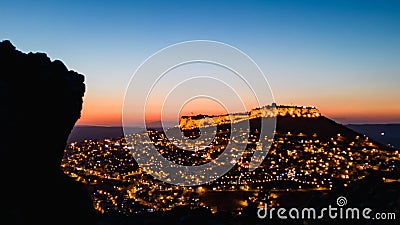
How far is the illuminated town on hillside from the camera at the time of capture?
184ft

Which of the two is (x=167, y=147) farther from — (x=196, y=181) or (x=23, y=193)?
(x=23, y=193)

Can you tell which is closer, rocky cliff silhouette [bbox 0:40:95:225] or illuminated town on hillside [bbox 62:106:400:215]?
rocky cliff silhouette [bbox 0:40:95:225]

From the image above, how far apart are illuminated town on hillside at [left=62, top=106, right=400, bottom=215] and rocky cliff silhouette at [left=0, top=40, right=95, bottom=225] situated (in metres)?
20.1

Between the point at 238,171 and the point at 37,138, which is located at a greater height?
the point at 37,138

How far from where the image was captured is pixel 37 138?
927 centimetres

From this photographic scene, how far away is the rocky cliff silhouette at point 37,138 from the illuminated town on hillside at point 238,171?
20125 mm

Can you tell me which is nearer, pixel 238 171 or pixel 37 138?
pixel 37 138

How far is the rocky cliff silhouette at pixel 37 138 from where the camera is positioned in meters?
8.03

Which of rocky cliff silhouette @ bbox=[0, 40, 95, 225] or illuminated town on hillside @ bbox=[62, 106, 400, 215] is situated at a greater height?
rocky cliff silhouette @ bbox=[0, 40, 95, 225]

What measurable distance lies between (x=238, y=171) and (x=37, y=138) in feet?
247

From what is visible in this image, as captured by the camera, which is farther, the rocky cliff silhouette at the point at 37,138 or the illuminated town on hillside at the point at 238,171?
the illuminated town on hillside at the point at 238,171

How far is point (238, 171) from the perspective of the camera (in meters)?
82.1

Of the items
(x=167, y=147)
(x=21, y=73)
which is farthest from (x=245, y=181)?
(x=21, y=73)

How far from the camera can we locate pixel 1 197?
298 inches
